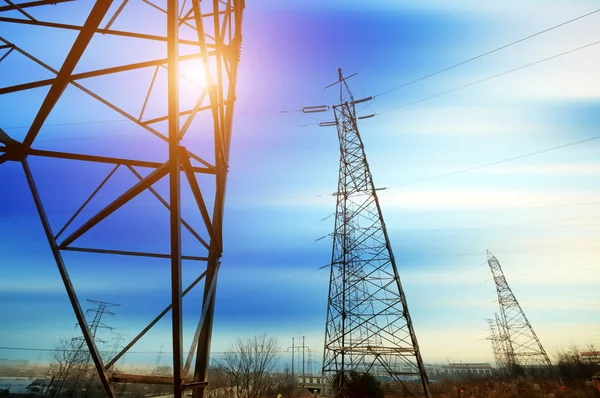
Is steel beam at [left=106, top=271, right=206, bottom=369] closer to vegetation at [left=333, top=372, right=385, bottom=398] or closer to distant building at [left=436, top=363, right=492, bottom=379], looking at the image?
vegetation at [left=333, top=372, right=385, bottom=398]

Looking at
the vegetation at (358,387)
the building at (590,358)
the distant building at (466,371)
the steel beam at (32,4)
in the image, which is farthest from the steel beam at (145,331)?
the distant building at (466,371)

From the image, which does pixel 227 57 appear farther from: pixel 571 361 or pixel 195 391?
pixel 571 361

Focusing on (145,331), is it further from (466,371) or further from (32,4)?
(466,371)

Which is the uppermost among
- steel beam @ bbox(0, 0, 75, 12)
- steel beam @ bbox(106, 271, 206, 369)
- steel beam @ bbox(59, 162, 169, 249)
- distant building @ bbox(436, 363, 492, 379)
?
steel beam @ bbox(0, 0, 75, 12)

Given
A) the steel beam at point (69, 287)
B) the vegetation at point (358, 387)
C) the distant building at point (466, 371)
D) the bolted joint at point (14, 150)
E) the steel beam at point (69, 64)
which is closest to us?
the steel beam at point (69, 64)

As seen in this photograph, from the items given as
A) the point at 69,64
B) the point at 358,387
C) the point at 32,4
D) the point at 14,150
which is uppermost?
the point at 32,4

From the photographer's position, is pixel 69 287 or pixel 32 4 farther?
pixel 32 4

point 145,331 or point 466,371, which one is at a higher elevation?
point 145,331

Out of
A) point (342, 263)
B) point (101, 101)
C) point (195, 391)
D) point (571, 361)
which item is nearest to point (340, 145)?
point (342, 263)

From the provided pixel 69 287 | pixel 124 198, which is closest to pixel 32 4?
pixel 124 198

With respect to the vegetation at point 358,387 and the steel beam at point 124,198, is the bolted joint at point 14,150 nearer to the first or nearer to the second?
the steel beam at point 124,198

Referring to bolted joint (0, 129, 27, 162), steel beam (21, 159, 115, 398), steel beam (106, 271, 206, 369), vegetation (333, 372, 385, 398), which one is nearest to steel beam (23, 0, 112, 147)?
bolted joint (0, 129, 27, 162)

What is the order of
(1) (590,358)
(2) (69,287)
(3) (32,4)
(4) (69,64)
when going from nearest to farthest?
(4) (69,64)
(2) (69,287)
(3) (32,4)
(1) (590,358)

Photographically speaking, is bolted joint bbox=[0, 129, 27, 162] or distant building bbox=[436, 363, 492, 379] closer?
bolted joint bbox=[0, 129, 27, 162]
